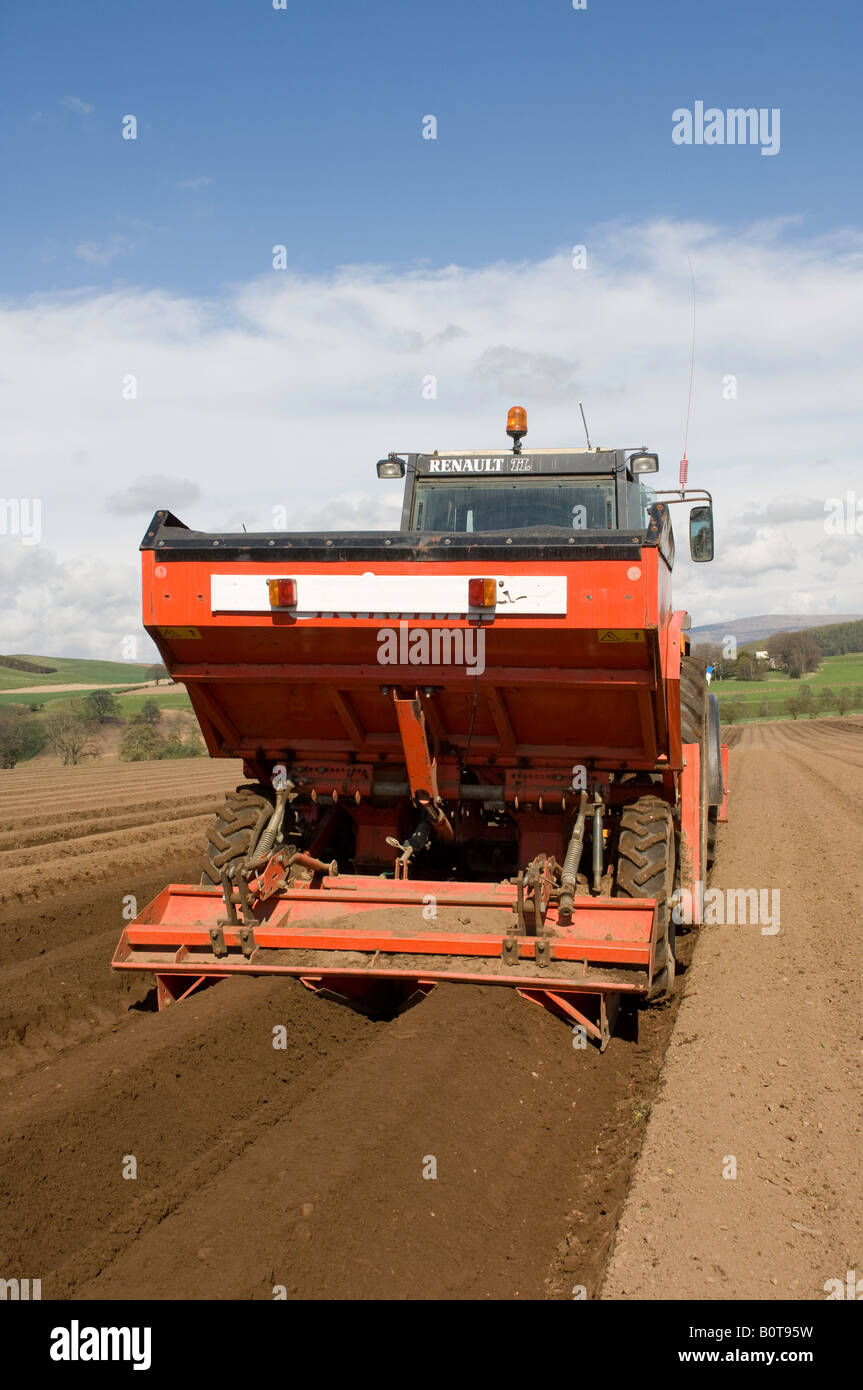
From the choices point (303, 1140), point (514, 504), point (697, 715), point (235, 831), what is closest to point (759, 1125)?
point (303, 1140)

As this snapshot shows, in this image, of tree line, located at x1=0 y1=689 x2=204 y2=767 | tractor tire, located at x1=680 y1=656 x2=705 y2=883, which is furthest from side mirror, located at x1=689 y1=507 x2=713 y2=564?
tree line, located at x1=0 y1=689 x2=204 y2=767

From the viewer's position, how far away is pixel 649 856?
20.6 ft

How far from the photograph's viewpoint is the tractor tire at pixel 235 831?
22.1 feet

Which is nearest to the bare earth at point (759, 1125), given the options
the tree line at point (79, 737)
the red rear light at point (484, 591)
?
the red rear light at point (484, 591)

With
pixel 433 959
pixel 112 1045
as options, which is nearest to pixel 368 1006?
pixel 433 959

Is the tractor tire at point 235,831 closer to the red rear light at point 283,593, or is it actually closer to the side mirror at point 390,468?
the red rear light at point 283,593

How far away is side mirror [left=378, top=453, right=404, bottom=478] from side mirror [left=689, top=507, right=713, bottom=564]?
2261mm

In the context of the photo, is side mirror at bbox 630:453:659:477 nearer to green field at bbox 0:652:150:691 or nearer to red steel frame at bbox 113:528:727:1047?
Result: red steel frame at bbox 113:528:727:1047

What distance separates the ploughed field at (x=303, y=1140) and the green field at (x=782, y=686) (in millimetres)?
54296

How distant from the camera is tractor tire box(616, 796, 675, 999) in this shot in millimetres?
6117

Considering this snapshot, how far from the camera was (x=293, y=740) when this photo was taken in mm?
7020

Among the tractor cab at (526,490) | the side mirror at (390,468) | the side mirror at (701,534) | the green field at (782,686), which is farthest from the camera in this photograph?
the green field at (782,686)

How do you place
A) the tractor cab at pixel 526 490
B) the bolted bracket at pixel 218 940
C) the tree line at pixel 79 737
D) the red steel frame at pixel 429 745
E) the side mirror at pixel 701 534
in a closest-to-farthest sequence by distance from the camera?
1. the red steel frame at pixel 429 745
2. the bolted bracket at pixel 218 940
3. the side mirror at pixel 701 534
4. the tractor cab at pixel 526 490
5. the tree line at pixel 79 737

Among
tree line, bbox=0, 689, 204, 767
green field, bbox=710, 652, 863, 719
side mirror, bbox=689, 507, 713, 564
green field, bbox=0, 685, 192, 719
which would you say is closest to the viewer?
side mirror, bbox=689, 507, 713, 564
